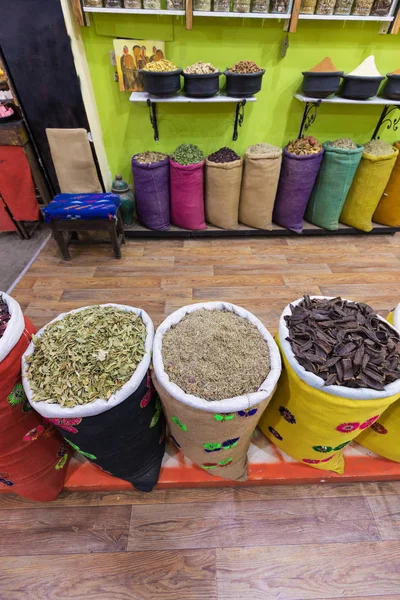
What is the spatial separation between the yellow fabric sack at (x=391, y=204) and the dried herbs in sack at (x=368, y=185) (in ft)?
0.27

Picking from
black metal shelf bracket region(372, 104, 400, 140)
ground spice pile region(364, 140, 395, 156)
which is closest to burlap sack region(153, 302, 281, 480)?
ground spice pile region(364, 140, 395, 156)

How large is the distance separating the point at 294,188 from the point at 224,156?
0.68 m

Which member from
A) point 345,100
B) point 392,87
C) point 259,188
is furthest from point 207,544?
point 392,87

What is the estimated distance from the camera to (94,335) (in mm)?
1033

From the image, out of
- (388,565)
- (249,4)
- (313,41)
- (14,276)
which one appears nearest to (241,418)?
(388,565)

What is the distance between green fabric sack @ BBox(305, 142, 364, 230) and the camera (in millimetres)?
2521

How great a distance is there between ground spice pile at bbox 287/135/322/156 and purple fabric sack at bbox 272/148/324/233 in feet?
0.15

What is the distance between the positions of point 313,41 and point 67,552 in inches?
135

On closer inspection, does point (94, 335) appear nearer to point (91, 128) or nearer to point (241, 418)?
point (241, 418)

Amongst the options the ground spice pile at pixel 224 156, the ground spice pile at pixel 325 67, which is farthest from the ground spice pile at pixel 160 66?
the ground spice pile at pixel 325 67

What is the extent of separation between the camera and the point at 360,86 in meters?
2.31

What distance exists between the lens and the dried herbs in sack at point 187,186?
2.49 meters

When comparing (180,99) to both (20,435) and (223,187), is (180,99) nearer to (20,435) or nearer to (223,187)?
(223,187)

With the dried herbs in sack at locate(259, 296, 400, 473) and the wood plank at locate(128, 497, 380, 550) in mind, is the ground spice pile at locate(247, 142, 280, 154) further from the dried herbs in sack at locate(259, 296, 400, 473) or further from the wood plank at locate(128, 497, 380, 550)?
the wood plank at locate(128, 497, 380, 550)
